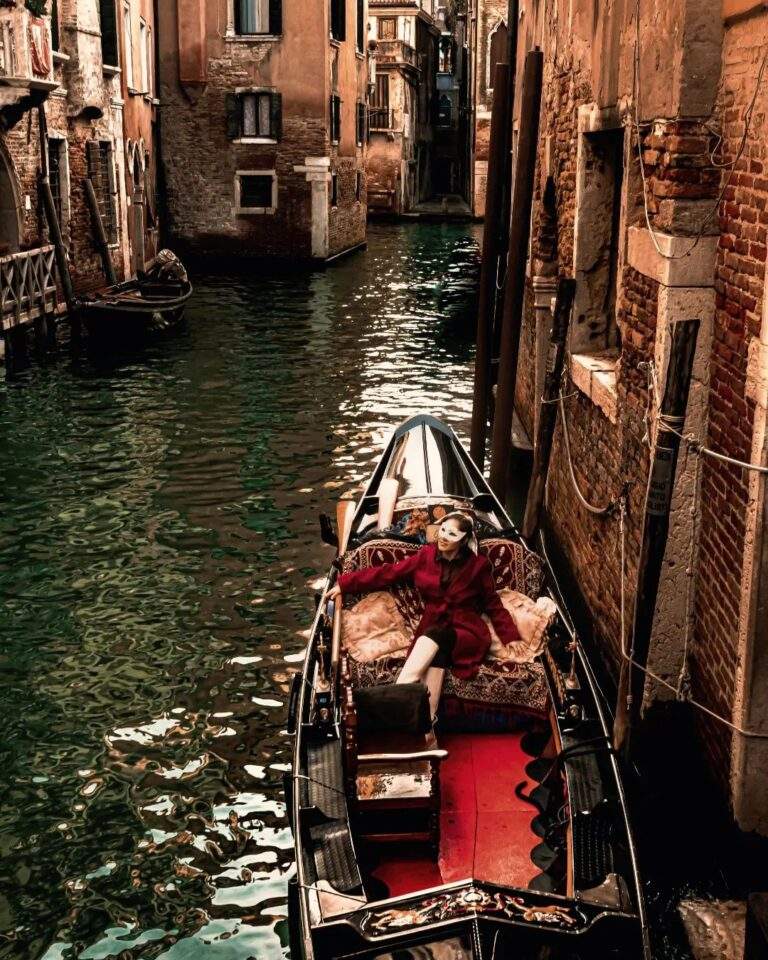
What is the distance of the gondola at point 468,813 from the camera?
128 inches

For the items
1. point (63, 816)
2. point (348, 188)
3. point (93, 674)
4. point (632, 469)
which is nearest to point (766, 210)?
point (632, 469)

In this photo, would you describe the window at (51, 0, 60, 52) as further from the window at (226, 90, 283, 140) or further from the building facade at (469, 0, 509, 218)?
the building facade at (469, 0, 509, 218)

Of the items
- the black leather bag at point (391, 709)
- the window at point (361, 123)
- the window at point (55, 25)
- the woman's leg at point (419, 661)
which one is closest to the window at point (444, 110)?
the window at point (361, 123)

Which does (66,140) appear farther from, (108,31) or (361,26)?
(361,26)

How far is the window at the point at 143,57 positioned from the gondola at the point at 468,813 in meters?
17.9

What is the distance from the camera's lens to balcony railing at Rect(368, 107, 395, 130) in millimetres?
38906

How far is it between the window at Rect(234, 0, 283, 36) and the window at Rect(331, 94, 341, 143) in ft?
6.69

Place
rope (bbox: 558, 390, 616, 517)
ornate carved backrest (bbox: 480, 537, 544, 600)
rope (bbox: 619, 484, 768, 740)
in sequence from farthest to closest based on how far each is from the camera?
1. rope (bbox: 558, 390, 616, 517)
2. ornate carved backrest (bbox: 480, 537, 544, 600)
3. rope (bbox: 619, 484, 768, 740)

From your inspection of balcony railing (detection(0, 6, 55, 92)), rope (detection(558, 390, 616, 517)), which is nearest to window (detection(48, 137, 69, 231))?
balcony railing (detection(0, 6, 55, 92))

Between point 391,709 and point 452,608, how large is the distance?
74cm

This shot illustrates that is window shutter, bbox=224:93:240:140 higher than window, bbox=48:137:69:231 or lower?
higher

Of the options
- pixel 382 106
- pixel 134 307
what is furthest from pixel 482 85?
pixel 134 307

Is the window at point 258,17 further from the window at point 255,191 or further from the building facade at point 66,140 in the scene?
the window at point 255,191

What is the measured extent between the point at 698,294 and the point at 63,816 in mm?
3300
